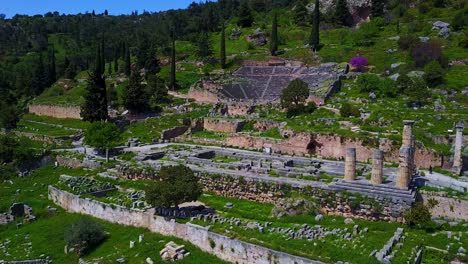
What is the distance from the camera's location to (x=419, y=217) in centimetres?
2217

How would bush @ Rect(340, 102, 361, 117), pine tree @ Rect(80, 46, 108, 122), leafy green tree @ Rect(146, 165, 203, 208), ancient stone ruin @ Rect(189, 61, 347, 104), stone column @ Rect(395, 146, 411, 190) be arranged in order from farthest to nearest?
ancient stone ruin @ Rect(189, 61, 347, 104) → pine tree @ Rect(80, 46, 108, 122) → bush @ Rect(340, 102, 361, 117) → stone column @ Rect(395, 146, 411, 190) → leafy green tree @ Rect(146, 165, 203, 208)

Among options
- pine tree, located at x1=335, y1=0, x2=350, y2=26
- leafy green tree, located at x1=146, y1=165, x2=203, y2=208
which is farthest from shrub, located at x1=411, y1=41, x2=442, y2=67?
leafy green tree, located at x1=146, y1=165, x2=203, y2=208

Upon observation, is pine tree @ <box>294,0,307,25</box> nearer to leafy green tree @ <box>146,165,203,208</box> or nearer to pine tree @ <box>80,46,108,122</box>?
pine tree @ <box>80,46,108,122</box>

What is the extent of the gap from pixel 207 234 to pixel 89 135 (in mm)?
19628

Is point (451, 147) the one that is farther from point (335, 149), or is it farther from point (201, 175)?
point (201, 175)

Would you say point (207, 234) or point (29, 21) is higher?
point (29, 21)

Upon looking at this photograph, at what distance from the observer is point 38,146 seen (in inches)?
1702

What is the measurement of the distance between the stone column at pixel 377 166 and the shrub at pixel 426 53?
30.2m

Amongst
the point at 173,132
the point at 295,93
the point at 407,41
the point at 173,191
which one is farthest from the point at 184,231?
the point at 407,41

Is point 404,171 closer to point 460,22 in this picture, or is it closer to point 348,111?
point 348,111

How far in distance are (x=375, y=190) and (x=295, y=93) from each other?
19.5m

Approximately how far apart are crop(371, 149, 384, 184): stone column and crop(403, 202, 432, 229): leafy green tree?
2.87m

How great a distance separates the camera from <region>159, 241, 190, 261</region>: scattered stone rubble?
845 inches

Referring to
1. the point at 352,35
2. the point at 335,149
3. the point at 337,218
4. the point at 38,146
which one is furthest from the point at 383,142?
the point at 352,35
